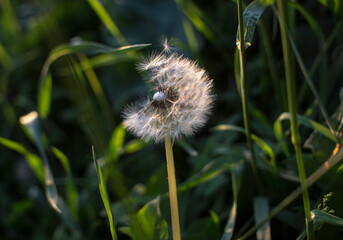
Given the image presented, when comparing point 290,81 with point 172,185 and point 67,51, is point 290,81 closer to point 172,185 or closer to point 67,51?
point 172,185

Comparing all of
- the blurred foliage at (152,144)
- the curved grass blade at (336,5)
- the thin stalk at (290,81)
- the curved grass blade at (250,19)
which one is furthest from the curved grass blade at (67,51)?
the curved grass blade at (336,5)

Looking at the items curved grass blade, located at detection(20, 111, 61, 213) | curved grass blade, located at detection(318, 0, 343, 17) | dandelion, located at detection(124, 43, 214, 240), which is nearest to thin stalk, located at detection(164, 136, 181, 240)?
dandelion, located at detection(124, 43, 214, 240)

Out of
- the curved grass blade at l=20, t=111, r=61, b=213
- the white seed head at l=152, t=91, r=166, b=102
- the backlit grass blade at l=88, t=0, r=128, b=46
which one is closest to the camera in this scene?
the white seed head at l=152, t=91, r=166, b=102

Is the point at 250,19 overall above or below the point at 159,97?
above

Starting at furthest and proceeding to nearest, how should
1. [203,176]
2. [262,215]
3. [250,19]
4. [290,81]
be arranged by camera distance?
1. [203,176]
2. [262,215]
3. [250,19]
4. [290,81]

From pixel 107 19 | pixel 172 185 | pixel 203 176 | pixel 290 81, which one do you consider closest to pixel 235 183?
pixel 203 176

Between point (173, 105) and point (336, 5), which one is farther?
point (336, 5)

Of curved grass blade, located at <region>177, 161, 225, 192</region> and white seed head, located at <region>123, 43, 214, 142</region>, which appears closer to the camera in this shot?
white seed head, located at <region>123, 43, 214, 142</region>

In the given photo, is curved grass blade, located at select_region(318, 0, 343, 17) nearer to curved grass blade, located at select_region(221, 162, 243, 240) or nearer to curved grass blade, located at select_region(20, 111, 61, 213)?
curved grass blade, located at select_region(221, 162, 243, 240)
